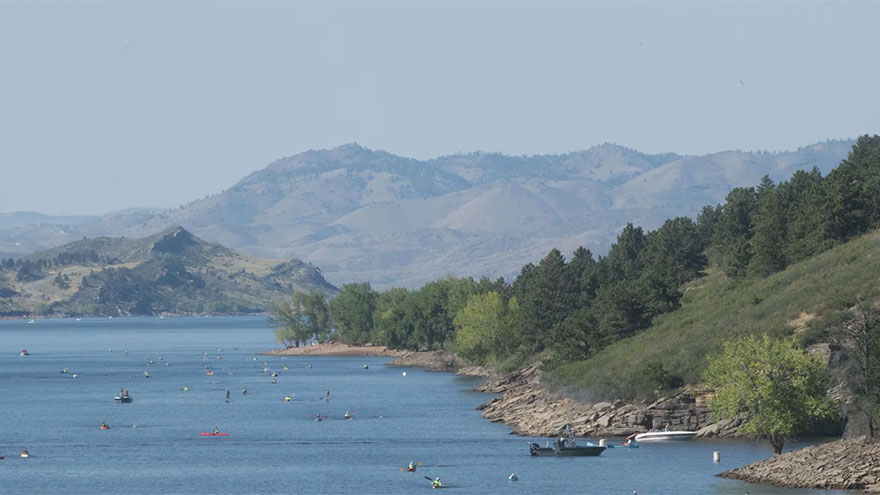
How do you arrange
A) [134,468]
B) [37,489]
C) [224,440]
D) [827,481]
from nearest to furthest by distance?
[827,481]
[37,489]
[134,468]
[224,440]

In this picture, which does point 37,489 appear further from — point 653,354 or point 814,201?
point 814,201

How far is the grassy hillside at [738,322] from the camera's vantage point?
462ft

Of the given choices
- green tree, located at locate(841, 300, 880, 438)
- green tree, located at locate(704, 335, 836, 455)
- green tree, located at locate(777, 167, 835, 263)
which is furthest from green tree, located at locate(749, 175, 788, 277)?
green tree, located at locate(704, 335, 836, 455)

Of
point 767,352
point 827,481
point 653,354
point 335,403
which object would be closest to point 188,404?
point 335,403

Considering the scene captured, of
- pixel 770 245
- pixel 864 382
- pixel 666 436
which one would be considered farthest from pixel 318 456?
pixel 770 245

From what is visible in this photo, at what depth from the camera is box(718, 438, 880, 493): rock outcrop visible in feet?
317

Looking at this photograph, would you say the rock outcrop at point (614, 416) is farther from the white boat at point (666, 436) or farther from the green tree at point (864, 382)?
the green tree at point (864, 382)

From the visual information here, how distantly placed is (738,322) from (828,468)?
49755 millimetres

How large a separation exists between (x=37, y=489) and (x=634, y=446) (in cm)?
5303

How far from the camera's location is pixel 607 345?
172500 millimetres

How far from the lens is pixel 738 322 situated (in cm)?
14838

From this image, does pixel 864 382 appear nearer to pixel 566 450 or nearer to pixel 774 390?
pixel 774 390

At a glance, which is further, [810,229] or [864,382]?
[810,229]

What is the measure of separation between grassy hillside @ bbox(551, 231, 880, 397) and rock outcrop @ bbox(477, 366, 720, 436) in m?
2.25
